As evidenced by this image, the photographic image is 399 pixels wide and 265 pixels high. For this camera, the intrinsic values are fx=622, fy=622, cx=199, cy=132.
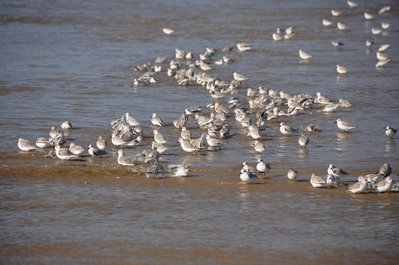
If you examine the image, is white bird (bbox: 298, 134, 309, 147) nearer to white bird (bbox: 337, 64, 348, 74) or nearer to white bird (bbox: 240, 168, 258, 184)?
white bird (bbox: 240, 168, 258, 184)

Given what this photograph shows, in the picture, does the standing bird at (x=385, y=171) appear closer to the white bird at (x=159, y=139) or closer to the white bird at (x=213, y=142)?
the white bird at (x=213, y=142)

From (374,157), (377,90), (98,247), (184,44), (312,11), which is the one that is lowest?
(98,247)

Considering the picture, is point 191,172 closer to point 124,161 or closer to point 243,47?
point 124,161

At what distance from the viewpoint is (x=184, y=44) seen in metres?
29.7

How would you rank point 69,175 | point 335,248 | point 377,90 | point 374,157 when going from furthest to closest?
point 377,90 → point 374,157 → point 69,175 → point 335,248

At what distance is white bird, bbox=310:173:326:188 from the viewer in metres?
11.3

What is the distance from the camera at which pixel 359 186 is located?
11039mm

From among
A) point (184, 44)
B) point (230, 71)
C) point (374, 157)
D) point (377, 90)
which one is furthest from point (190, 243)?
point (184, 44)

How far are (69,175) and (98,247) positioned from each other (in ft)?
11.3

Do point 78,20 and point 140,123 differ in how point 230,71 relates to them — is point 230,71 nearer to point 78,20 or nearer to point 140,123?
point 140,123

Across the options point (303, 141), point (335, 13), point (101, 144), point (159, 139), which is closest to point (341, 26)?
point (335, 13)

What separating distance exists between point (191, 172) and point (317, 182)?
2.57 meters

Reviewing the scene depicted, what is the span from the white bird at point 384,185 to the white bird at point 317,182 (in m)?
0.93

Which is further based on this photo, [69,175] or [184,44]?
[184,44]
